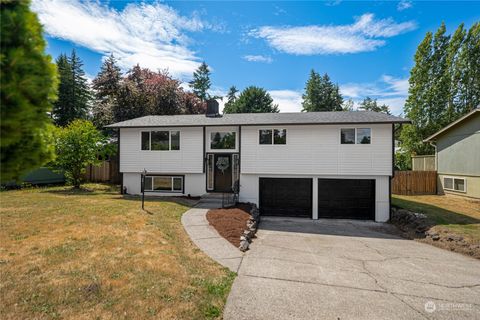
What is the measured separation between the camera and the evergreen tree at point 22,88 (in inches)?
79.3

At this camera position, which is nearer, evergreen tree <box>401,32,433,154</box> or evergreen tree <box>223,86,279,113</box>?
evergreen tree <box>401,32,433,154</box>

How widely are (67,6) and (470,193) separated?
23.4m

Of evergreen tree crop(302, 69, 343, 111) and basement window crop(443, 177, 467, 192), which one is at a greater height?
evergreen tree crop(302, 69, 343, 111)

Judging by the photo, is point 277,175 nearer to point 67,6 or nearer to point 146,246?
point 146,246

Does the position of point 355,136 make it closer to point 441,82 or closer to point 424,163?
point 424,163

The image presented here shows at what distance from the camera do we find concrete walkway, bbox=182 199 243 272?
6.16 metres

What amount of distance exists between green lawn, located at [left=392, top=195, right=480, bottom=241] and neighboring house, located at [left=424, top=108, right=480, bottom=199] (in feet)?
3.73

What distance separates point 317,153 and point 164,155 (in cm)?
Result: 883

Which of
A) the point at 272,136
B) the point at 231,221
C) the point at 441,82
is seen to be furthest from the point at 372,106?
the point at 231,221

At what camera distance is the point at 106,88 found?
2427 centimetres

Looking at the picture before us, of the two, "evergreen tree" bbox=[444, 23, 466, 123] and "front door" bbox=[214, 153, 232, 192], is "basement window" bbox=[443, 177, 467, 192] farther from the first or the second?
"front door" bbox=[214, 153, 232, 192]

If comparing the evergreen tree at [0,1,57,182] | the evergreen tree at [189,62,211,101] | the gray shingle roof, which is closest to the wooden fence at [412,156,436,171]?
the gray shingle roof

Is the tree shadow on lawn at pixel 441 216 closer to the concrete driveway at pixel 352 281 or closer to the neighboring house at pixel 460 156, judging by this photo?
the concrete driveway at pixel 352 281

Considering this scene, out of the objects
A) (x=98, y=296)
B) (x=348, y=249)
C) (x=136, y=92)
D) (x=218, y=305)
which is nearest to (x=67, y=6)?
(x=98, y=296)
